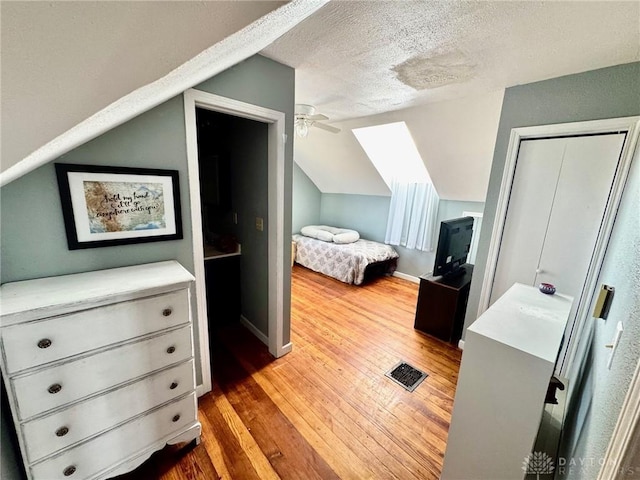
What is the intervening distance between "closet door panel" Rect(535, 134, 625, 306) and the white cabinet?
1067 millimetres

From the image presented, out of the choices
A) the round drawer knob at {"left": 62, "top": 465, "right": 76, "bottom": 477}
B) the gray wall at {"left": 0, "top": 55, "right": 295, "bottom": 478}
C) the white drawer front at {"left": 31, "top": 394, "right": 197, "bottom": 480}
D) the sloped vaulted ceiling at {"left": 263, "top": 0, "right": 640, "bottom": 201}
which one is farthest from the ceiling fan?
the round drawer knob at {"left": 62, "top": 465, "right": 76, "bottom": 477}

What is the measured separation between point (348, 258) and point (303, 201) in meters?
1.99

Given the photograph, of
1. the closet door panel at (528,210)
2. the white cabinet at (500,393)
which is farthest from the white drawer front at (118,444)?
the closet door panel at (528,210)

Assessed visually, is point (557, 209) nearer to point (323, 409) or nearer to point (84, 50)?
point (323, 409)

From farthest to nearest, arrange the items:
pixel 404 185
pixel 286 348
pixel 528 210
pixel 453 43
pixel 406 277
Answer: pixel 406 277
pixel 404 185
pixel 286 348
pixel 528 210
pixel 453 43

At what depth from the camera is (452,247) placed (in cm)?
269

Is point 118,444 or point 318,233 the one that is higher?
point 318,233

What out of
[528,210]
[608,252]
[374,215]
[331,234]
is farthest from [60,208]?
[374,215]

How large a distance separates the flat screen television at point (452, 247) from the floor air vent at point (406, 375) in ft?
3.34

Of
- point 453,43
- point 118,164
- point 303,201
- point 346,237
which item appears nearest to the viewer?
point 118,164

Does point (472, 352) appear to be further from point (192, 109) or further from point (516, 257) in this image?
point (192, 109)

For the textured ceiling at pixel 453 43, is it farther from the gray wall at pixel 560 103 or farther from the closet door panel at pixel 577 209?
the closet door panel at pixel 577 209

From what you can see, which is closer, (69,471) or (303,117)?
(69,471)

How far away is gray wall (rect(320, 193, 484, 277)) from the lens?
3.87 metres
